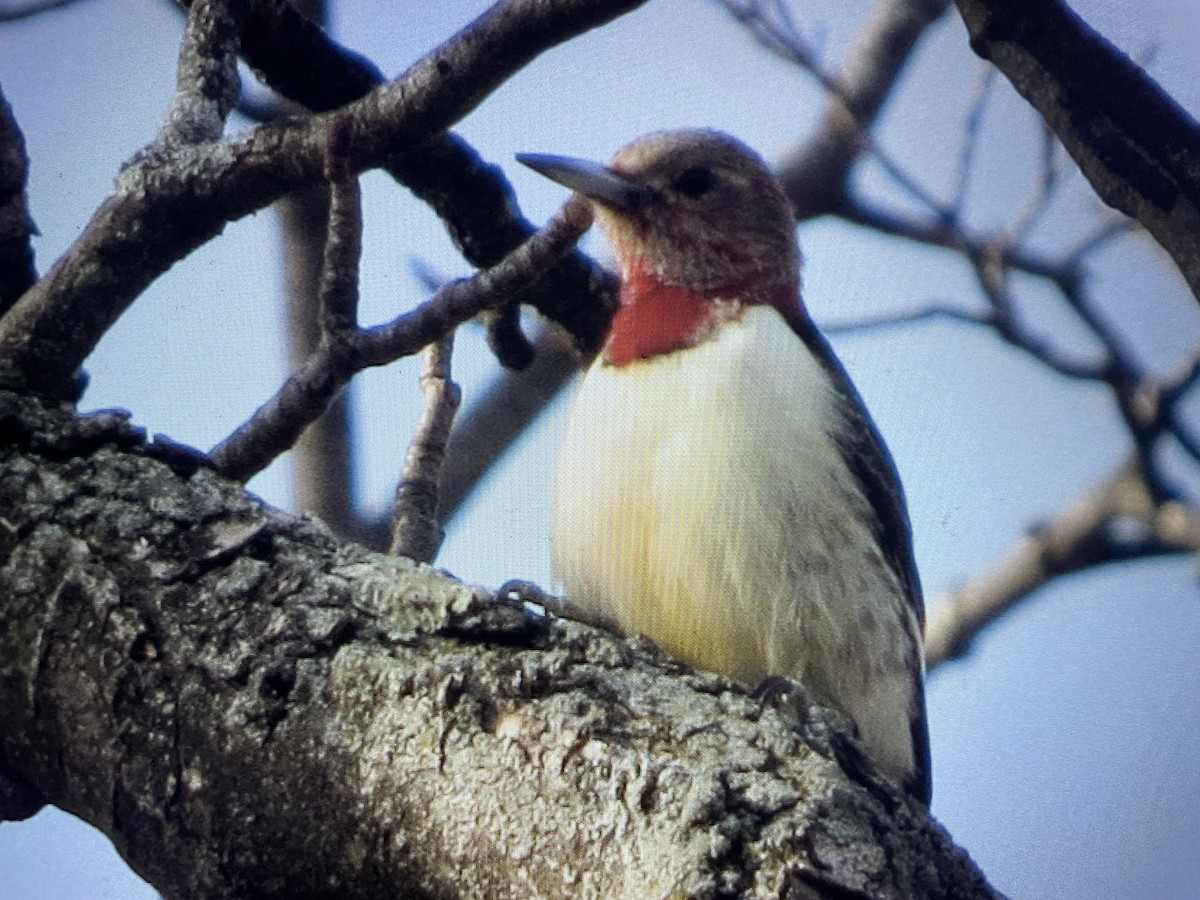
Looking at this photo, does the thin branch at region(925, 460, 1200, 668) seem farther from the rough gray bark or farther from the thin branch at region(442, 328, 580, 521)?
the rough gray bark

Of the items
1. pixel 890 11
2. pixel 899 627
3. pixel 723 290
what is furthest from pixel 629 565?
pixel 890 11

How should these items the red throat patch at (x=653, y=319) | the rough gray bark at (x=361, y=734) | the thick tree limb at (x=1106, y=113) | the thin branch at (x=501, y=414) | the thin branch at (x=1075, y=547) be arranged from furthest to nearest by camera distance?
1. the thin branch at (x=501, y=414)
2. the red throat patch at (x=653, y=319)
3. the thin branch at (x=1075, y=547)
4. the thick tree limb at (x=1106, y=113)
5. the rough gray bark at (x=361, y=734)

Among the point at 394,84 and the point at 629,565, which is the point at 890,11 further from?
the point at 629,565

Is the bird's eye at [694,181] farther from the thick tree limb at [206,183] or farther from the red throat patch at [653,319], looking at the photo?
the thick tree limb at [206,183]

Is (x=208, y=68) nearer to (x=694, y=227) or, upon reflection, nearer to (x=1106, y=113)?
(x=694, y=227)

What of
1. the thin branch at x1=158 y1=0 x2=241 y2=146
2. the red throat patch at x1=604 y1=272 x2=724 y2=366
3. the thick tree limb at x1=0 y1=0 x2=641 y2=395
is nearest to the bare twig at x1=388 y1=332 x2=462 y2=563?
the red throat patch at x1=604 y1=272 x2=724 y2=366

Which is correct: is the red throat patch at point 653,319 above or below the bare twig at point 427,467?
above

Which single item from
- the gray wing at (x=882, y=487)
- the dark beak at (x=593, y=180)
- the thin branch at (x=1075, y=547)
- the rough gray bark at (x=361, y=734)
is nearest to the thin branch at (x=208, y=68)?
the dark beak at (x=593, y=180)
